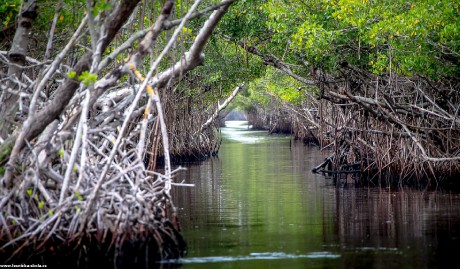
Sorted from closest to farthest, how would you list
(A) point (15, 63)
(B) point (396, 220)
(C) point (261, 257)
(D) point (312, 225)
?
(C) point (261, 257) < (A) point (15, 63) < (D) point (312, 225) < (B) point (396, 220)

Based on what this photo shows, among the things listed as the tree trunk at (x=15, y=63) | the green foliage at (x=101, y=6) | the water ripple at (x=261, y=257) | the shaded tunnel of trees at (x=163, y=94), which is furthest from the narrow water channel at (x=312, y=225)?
the green foliage at (x=101, y=6)

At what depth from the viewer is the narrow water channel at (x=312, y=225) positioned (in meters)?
8.57

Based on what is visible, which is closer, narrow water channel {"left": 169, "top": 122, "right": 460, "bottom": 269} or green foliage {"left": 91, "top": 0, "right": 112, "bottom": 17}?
green foliage {"left": 91, "top": 0, "right": 112, "bottom": 17}

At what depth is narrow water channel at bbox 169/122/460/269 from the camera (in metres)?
8.57

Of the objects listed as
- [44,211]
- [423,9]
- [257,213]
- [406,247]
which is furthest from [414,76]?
[44,211]

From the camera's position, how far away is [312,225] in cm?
1113

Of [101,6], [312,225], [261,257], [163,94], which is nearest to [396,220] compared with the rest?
[312,225]

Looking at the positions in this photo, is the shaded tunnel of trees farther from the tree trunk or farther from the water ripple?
the water ripple

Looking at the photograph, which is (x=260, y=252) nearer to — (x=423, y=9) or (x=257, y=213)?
(x=257, y=213)

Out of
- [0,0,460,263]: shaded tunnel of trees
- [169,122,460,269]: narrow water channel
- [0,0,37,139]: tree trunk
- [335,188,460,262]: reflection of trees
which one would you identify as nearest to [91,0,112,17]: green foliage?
[0,0,460,263]: shaded tunnel of trees

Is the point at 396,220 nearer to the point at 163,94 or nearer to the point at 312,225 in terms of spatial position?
the point at 312,225

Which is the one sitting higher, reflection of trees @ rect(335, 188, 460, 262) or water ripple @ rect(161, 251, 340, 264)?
reflection of trees @ rect(335, 188, 460, 262)

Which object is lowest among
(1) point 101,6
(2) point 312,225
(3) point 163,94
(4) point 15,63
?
(2) point 312,225

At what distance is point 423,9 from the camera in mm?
12562
